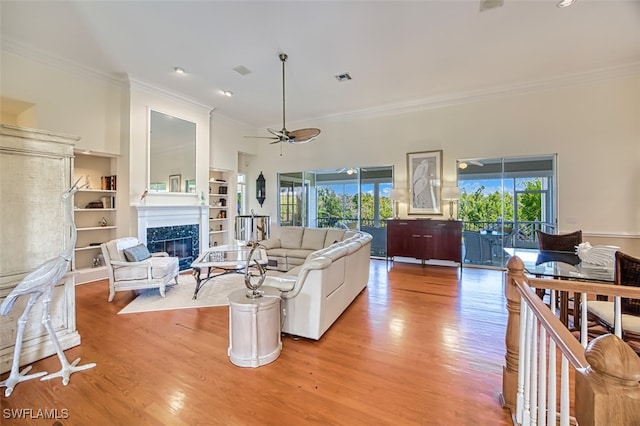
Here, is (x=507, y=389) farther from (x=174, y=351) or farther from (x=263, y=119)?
(x=263, y=119)

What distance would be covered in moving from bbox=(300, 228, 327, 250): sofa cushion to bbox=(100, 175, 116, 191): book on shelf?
403 cm

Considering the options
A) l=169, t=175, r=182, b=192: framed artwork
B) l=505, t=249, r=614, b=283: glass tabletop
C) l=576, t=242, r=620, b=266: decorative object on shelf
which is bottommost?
l=505, t=249, r=614, b=283: glass tabletop

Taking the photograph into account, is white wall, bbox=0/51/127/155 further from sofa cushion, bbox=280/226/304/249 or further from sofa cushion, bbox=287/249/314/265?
sofa cushion, bbox=287/249/314/265

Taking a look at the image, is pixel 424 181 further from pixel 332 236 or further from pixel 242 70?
Answer: pixel 242 70

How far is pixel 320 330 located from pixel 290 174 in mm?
6308

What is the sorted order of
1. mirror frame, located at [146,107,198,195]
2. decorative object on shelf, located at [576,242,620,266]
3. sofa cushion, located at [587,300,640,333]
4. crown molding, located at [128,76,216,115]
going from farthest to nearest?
mirror frame, located at [146,107,198,195] → crown molding, located at [128,76,216,115] → decorative object on shelf, located at [576,242,620,266] → sofa cushion, located at [587,300,640,333]

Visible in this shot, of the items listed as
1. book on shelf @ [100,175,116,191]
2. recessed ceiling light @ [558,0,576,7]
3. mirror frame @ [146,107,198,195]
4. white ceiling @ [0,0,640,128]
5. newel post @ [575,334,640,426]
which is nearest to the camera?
newel post @ [575,334,640,426]

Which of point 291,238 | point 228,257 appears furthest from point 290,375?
point 291,238

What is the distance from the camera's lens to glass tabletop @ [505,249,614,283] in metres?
2.66

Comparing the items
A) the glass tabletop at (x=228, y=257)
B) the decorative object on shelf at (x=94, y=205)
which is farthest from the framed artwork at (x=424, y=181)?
the decorative object on shelf at (x=94, y=205)

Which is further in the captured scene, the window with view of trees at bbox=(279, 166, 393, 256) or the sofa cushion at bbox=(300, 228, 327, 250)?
the window with view of trees at bbox=(279, 166, 393, 256)

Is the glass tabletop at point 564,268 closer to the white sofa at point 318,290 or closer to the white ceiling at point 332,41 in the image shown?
the white sofa at point 318,290

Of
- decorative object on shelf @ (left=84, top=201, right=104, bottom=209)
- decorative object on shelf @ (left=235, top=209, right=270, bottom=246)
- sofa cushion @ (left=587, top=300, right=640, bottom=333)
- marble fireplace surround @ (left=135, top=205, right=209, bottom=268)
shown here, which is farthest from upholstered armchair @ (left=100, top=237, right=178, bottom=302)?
sofa cushion @ (left=587, top=300, right=640, bottom=333)

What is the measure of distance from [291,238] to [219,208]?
2789mm
